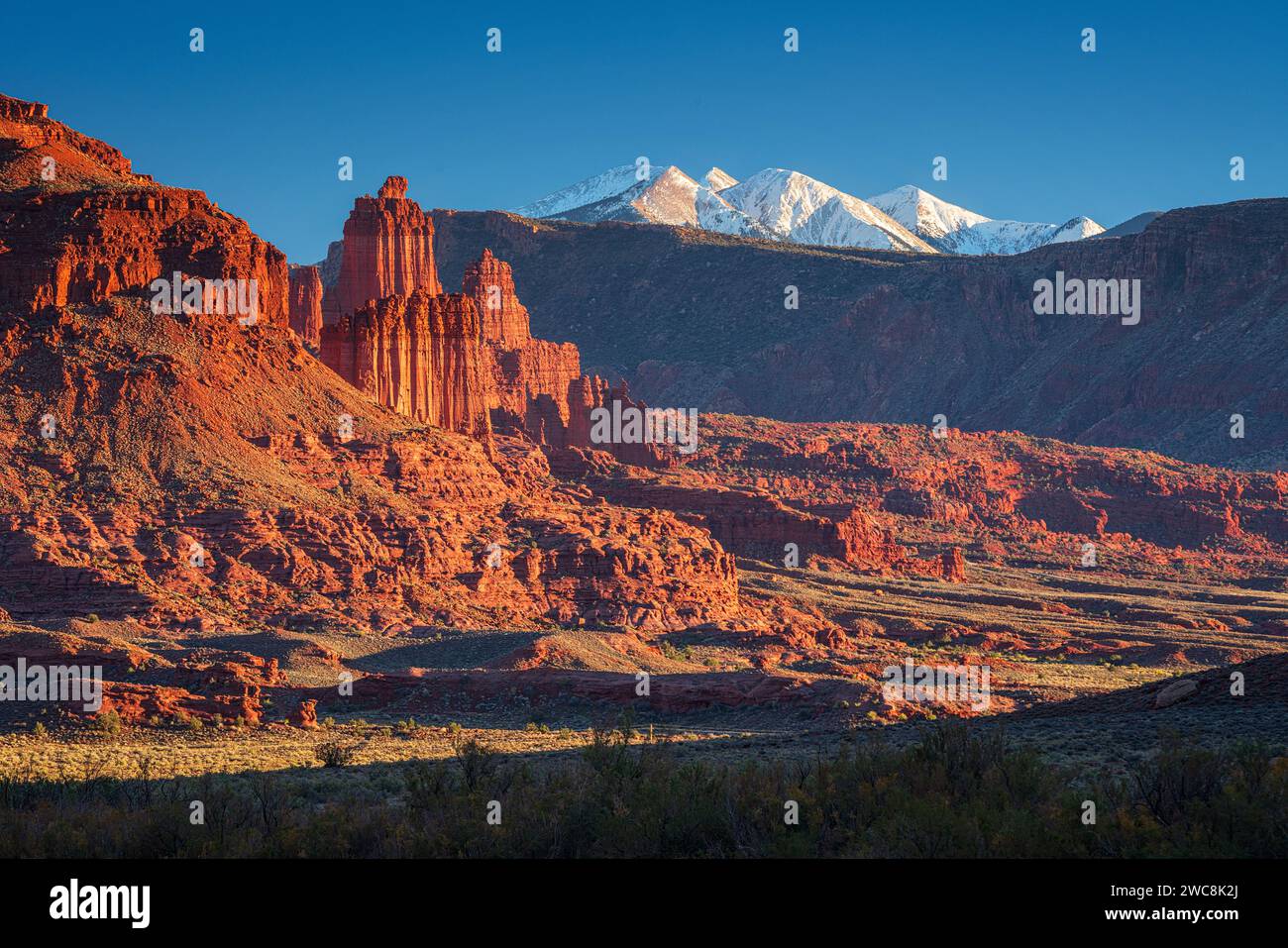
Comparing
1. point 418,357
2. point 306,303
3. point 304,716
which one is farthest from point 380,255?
point 304,716

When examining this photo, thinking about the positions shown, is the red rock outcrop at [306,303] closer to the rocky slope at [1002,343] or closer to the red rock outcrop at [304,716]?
the rocky slope at [1002,343]

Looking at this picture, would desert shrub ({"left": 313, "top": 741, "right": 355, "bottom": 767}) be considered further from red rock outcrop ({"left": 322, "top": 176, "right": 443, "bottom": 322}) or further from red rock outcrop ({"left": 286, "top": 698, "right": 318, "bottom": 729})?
red rock outcrop ({"left": 322, "top": 176, "right": 443, "bottom": 322})

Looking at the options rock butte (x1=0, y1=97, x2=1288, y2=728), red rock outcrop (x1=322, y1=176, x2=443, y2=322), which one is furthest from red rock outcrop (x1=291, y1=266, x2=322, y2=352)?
rock butte (x1=0, y1=97, x2=1288, y2=728)
